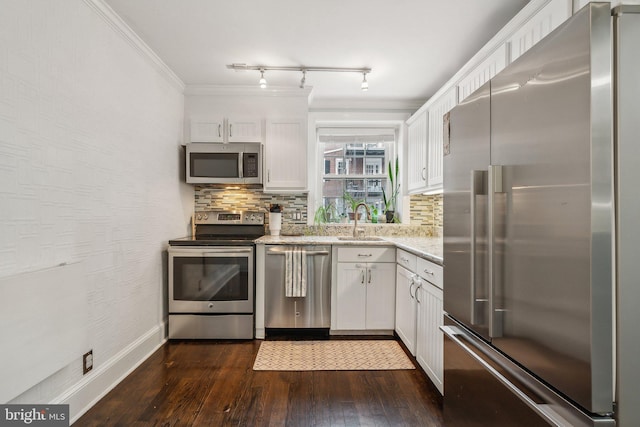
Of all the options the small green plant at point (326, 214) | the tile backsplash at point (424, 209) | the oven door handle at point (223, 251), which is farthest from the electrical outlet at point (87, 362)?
the tile backsplash at point (424, 209)

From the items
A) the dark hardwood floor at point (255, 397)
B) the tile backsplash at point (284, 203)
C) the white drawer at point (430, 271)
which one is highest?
the tile backsplash at point (284, 203)

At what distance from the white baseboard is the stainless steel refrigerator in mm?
1952

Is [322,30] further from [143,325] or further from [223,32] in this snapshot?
[143,325]

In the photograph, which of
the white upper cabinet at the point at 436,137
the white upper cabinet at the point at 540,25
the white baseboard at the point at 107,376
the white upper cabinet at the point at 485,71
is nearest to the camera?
the white upper cabinet at the point at 540,25

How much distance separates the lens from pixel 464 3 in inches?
79.4

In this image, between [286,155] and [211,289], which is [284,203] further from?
[211,289]

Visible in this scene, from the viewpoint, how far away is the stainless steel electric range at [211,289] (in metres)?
2.97

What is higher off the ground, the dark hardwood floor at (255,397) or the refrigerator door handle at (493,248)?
the refrigerator door handle at (493,248)

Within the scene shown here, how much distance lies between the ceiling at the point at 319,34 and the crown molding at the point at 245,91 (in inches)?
5.4

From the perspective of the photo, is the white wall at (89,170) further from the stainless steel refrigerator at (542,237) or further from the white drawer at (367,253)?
the stainless steel refrigerator at (542,237)

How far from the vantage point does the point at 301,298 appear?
10.2ft

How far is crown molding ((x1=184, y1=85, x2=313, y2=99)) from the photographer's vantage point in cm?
335

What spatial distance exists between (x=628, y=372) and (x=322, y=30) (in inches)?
91.2

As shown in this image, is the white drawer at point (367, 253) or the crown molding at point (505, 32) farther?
the white drawer at point (367, 253)
